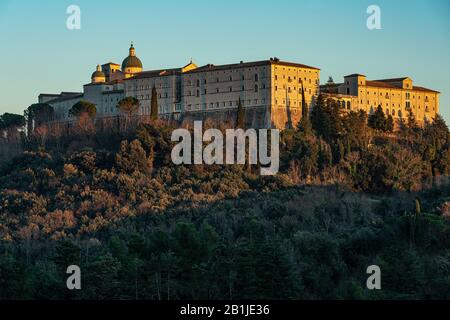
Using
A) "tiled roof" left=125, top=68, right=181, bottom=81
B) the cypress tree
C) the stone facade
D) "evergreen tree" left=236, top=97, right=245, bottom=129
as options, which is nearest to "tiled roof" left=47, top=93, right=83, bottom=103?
"tiled roof" left=125, top=68, right=181, bottom=81

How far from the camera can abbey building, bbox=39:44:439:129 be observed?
5569 cm

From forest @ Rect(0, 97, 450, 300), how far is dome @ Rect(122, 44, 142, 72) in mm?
5627

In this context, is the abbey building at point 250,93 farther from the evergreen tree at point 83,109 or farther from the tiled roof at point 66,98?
the evergreen tree at point 83,109

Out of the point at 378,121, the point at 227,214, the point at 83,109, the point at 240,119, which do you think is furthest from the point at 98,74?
the point at 227,214

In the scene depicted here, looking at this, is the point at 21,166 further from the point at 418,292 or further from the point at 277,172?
the point at 418,292

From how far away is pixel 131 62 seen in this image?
208 ft

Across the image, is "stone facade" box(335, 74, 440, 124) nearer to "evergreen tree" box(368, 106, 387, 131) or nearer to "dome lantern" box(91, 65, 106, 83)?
"evergreen tree" box(368, 106, 387, 131)

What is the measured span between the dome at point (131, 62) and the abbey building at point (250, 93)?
14cm

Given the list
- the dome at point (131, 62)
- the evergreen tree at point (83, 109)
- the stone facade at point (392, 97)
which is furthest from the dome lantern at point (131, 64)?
the stone facade at point (392, 97)

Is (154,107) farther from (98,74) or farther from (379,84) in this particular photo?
(379,84)

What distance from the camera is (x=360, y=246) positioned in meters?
36.2

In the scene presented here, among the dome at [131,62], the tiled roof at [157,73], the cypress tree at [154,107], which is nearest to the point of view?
the cypress tree at [154,107]

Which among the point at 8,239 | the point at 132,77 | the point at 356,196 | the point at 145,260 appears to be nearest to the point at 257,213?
the point at 356,196

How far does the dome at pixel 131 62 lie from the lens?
63.2m
